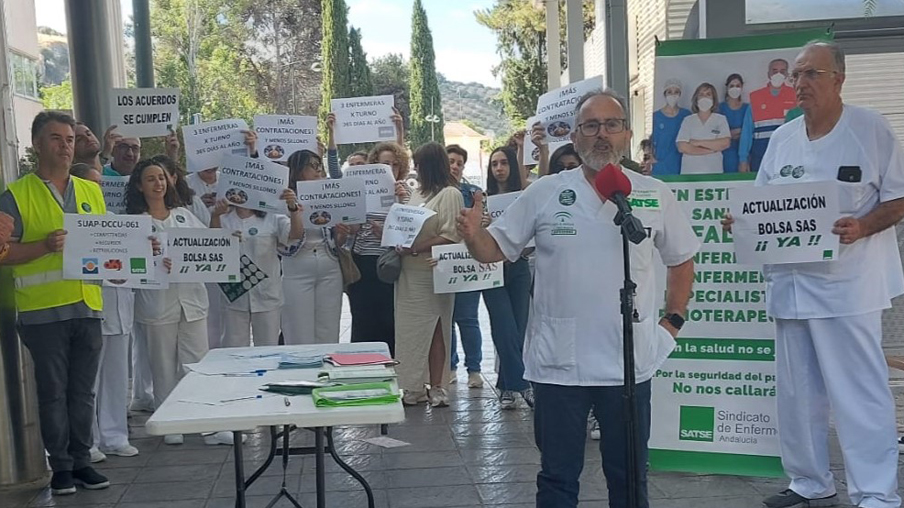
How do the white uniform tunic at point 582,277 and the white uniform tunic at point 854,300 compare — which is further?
the white uniform tunic at point 854,300

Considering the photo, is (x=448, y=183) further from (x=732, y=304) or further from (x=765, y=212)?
(x=765, y=212)

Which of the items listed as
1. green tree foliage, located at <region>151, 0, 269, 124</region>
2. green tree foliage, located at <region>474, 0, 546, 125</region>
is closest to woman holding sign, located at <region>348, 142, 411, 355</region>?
green tree foliage, located at <region>474, 0, 546, 125</region>

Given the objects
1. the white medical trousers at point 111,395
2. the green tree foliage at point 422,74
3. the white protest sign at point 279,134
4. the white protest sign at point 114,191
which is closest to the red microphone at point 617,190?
the white medical trousers at point 111,395

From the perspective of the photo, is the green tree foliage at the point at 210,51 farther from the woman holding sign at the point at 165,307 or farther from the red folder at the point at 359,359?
the red folder at the point at 359,359

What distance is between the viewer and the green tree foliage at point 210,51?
A: 4234 centimetres

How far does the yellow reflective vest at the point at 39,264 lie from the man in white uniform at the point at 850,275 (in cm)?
356

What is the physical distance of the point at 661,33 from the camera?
14180 mm

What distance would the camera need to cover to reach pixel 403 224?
630 cm

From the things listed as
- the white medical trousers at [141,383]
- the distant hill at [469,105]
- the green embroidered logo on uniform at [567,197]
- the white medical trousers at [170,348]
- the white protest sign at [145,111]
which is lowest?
the white medical trousers at [141,383]

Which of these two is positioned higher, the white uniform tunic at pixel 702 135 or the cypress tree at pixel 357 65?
the cypress tree at pixel 357 65

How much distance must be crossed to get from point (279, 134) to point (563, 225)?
3.80 meters

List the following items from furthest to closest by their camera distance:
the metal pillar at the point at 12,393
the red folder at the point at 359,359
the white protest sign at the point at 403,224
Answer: the white protest sign at the point at 403,224
the metal pillar at the point at 12,393
the red folder at the point at 359,359

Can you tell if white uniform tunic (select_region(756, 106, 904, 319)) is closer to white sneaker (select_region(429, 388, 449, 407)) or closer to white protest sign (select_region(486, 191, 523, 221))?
white protest sign (select_region(486, 191, 523, 221))

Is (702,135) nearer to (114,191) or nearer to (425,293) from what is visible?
(425,293)
